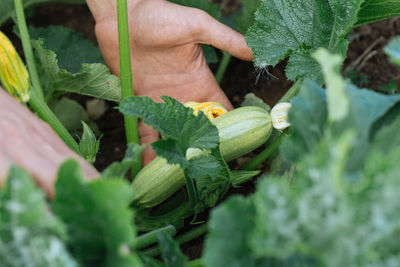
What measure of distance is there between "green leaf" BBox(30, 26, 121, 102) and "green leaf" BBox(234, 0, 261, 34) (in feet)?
1.93

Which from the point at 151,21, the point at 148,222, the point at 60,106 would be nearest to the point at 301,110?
the point at 148,222

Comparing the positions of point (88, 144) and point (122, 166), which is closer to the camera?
point (122, 166)

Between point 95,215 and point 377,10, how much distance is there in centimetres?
109

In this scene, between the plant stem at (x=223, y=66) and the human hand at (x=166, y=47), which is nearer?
the human hand at (x=166, y=47)

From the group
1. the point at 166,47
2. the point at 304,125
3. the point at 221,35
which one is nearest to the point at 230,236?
the point at 304,125

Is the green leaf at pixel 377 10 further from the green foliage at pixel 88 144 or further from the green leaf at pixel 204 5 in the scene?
the green foliage at pixel 88 144

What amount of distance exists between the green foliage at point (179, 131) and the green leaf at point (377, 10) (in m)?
0.62

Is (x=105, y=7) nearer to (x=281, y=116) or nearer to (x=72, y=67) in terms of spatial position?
(x=72, y=67)

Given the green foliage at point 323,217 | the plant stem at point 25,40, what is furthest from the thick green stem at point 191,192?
the plant stem at point 25,40

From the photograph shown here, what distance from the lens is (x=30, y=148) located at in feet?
3.11

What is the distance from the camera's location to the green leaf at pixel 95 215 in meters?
0.77

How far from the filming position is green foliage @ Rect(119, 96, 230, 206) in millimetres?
1172

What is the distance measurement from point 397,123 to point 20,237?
2.36ft

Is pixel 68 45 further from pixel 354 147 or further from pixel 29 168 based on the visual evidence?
pixel 354 147
